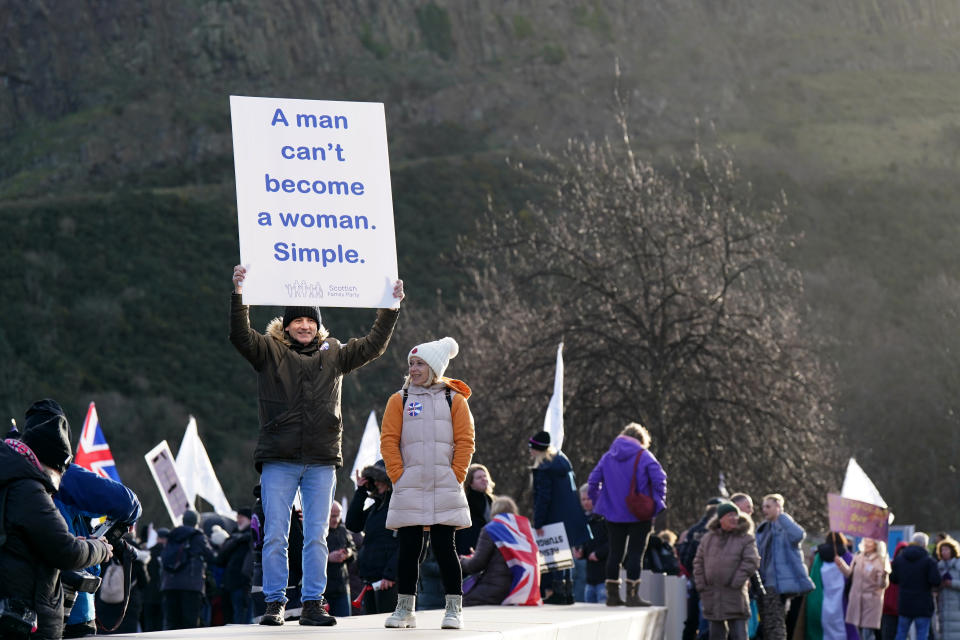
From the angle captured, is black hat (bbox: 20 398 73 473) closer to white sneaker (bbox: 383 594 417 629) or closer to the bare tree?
white sneaker (bbox: 383 594 417 629)

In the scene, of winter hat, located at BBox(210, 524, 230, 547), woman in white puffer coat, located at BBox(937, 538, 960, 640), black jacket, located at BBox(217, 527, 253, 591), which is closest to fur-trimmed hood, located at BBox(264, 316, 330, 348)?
black jacket, located at BBox(217, 527, 253, 591)

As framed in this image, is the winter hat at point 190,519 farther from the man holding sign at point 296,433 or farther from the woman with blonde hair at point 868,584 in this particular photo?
the man holding sign at point 296,433

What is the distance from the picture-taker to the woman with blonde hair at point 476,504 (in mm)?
13820

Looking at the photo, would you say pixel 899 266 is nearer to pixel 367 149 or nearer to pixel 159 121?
pixel 159 121

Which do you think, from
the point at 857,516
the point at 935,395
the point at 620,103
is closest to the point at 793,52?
the point at 935,395

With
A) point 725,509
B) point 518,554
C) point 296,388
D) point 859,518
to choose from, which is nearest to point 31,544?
point 296,388

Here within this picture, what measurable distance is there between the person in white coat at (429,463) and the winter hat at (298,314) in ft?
2.19

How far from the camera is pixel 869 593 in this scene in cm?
1802

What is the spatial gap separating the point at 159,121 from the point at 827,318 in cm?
4838

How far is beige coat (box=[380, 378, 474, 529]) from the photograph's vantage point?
9.12 m

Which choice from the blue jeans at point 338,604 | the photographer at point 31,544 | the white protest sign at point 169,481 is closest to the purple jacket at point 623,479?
the blue jeans at point 338,604

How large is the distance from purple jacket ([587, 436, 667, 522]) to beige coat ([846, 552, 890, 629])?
5671mm

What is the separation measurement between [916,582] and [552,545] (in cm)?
627

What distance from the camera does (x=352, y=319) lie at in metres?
68.1
